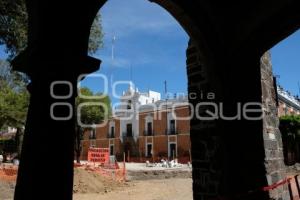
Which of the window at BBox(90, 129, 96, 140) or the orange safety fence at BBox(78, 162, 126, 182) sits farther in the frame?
the window at BBox(90, 129, 96, 140)

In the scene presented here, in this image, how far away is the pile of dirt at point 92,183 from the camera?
14227mm

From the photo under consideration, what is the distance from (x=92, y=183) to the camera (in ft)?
48.5

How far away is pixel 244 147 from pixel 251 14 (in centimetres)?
161

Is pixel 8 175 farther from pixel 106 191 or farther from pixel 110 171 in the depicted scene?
pixel 110 171

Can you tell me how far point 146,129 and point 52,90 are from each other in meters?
36.6

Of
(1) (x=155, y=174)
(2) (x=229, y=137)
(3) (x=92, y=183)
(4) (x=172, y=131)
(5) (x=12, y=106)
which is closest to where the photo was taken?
(2) (x=229, y=137)

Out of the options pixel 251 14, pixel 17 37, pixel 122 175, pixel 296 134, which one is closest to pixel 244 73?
pixel 251 14

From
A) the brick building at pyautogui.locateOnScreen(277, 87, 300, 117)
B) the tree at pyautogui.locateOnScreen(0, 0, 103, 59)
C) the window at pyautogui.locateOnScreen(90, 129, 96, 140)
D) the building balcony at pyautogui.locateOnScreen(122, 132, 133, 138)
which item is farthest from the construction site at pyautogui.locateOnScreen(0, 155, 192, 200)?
the window at pyautogui.locateOnScreen(90, 129, 96, 140)

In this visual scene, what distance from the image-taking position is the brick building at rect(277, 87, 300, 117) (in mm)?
35125

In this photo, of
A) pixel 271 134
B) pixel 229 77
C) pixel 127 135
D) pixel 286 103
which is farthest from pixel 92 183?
pixel 286 103

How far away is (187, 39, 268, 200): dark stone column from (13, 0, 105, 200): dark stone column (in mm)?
1994

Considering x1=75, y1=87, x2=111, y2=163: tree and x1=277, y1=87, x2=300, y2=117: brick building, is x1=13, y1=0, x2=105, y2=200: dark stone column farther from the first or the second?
x1=277, y1=87, x2=300, y2=117: brick building

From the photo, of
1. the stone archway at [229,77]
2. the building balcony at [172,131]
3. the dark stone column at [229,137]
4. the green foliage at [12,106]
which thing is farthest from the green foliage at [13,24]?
the building balcony at [172,131]

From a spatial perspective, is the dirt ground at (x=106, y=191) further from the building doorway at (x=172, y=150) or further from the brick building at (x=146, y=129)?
the building doorway at (x=172, y=150)
